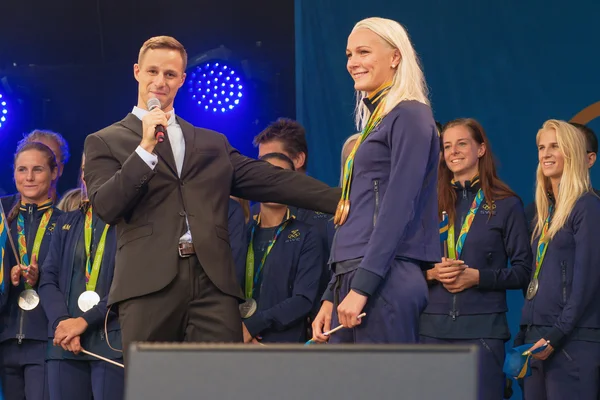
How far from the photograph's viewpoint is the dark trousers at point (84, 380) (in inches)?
170

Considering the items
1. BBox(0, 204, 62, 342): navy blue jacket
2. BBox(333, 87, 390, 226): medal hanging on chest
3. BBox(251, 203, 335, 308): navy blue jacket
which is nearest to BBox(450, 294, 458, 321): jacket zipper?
BBox(251, 203, 335, 308): navy blue jacket

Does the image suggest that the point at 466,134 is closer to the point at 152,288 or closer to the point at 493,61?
the point at 493,61

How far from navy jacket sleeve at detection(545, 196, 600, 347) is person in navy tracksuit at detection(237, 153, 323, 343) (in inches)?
46.0

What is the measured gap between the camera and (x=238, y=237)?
4527 mm

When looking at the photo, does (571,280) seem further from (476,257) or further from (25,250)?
(25,250)

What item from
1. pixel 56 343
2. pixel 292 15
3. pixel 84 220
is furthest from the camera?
pixel 292 15

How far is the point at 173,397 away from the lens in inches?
52.2

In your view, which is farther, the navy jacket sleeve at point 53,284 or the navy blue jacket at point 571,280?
the navy jacket sleeve at point 53,284

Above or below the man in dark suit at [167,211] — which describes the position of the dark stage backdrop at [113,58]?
above

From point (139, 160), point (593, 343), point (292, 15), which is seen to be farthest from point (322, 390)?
point (292, 15)

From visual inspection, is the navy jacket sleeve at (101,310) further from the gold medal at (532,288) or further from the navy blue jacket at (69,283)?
the gold medal at (532,288)

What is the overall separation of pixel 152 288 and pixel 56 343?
175 cm

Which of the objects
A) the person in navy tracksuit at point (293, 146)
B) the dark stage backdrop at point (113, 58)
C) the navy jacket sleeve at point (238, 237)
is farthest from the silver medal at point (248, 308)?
the dark stage backdrop at point (113, 58)

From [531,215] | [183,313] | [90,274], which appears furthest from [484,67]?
[183,313]
